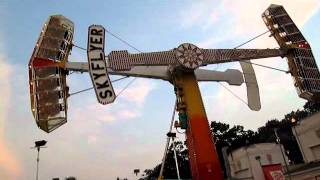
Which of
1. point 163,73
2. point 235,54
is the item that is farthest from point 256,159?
point 163,73

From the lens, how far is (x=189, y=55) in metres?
26.4

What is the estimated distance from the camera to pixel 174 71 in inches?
1043

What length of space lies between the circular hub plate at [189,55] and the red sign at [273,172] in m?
30.1

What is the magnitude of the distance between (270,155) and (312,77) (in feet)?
103

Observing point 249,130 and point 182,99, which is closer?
point 182,99

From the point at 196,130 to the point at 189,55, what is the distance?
548cm

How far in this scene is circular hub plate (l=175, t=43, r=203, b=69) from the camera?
26078 millimetres

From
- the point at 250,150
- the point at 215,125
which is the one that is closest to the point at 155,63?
the point at 250,150

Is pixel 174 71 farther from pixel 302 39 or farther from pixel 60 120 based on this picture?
pixel 302 39

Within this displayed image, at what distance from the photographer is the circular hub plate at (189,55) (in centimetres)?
2608

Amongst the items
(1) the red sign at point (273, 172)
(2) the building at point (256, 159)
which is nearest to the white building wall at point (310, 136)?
(1) the red sign at point (273, 172)

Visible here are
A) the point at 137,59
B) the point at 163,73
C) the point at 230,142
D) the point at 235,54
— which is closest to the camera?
the point at 137,59

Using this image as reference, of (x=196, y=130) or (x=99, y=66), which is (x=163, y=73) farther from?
(x=99, y=66)

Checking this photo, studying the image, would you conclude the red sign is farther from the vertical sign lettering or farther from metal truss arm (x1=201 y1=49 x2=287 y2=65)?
the vertical sign lettering
